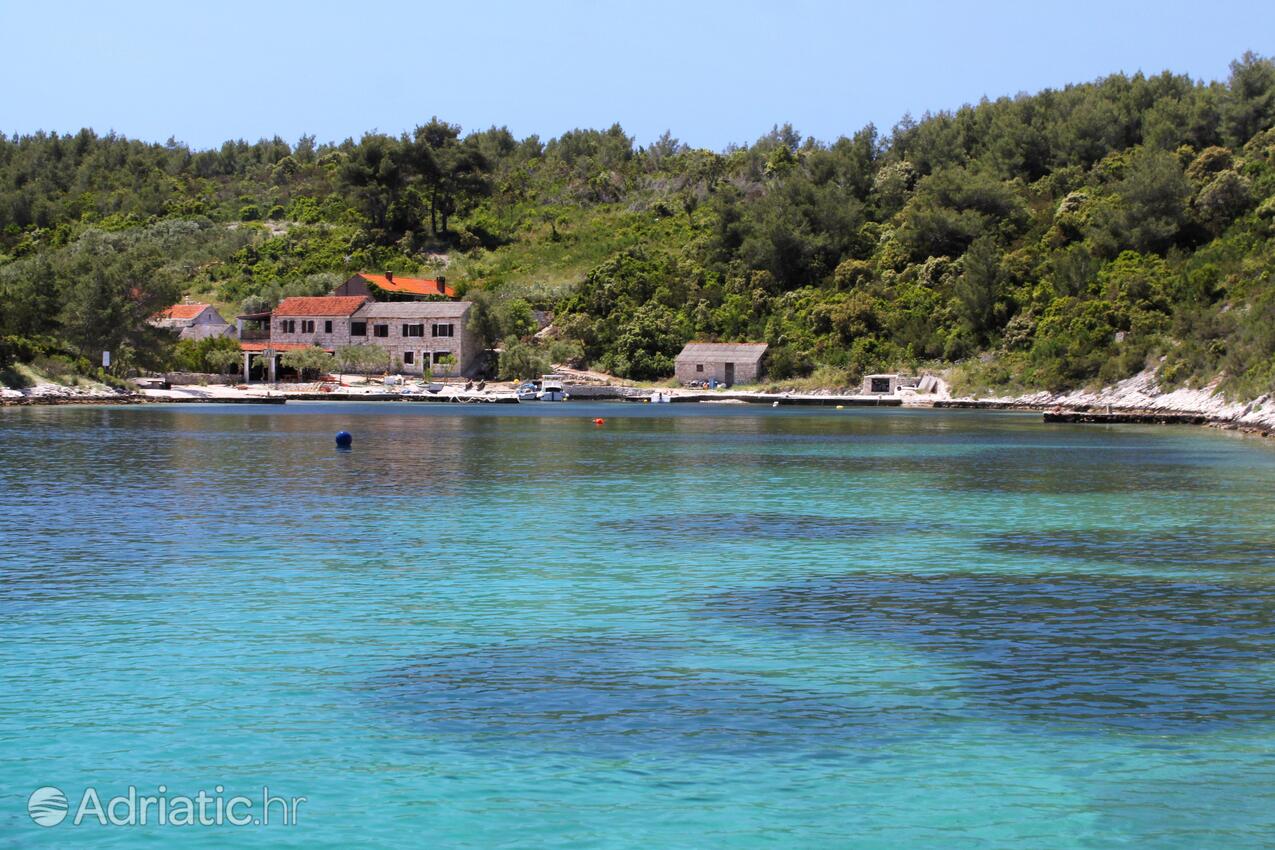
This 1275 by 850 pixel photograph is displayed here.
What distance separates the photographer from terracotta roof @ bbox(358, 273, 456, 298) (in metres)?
127

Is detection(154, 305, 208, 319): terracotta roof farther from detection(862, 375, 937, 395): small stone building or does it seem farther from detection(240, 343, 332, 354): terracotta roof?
detection(862, 375, 937, 395): small stone building

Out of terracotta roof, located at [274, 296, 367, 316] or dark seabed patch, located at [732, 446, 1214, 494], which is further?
terracotta roof, located at [274, 296, 367, 316]

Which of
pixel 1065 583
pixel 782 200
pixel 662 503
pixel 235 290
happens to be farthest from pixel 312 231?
pixel 1065 583

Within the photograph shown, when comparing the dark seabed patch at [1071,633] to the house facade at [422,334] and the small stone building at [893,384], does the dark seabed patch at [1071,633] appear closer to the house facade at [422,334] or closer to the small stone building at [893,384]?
the small stone building at [893,384]

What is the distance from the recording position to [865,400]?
104 meters

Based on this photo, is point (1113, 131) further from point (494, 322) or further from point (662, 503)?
point (662, 503)

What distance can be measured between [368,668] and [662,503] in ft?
63.9

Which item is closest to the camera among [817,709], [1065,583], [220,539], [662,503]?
[817,709]

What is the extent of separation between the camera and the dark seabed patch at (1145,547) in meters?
24.7

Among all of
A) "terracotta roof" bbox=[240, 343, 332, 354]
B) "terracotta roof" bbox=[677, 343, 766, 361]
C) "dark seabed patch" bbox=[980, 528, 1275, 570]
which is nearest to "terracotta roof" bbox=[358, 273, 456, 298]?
"terracotta roof" bbox=[240, 343, 332, 354]

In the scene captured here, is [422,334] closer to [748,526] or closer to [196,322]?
[196,322]

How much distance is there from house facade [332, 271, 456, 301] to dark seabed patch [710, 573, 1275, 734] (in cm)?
10710
